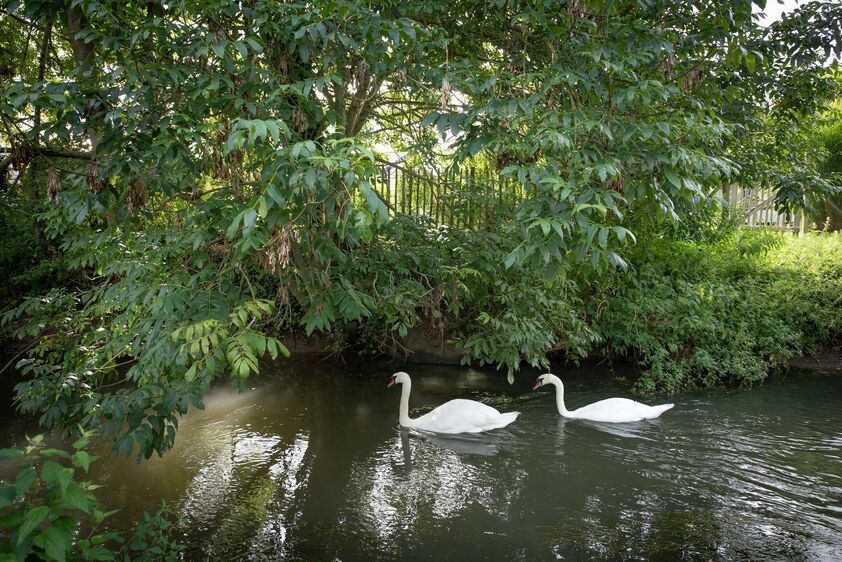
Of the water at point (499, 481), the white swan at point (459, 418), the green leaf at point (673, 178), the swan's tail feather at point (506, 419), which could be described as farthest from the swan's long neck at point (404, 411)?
the green leaf at point (673, 178)

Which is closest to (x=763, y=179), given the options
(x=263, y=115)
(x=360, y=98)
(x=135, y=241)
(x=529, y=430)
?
(x=529, y=430)

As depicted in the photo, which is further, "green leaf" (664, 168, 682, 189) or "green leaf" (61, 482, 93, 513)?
"green leaf" (664, 168, 682, 189)

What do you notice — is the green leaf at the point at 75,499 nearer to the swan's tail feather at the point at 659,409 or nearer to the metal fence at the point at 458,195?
the metal fence at the point at 458,195

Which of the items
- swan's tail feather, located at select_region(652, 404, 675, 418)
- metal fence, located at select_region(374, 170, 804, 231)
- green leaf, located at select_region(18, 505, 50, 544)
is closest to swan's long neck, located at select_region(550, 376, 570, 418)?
swan's tail feather, located at select_region(652, 404, 675, 418)

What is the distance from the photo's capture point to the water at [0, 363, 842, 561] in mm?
4684

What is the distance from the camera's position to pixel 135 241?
16.4ft

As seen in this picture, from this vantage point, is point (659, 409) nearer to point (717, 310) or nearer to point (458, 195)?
point (717, 310)

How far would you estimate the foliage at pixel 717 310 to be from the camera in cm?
895

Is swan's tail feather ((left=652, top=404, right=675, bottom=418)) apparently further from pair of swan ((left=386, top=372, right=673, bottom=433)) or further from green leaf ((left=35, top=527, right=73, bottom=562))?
green leaf ((left=35, top=527, right=73, bottom=562))

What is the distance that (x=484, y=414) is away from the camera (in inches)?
280

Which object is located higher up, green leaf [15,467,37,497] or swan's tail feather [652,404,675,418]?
A: green leaf [15,467,37,497]

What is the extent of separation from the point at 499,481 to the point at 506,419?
1.55m

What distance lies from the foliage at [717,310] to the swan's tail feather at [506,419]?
2159mm

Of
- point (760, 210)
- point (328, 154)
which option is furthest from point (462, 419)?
point (760, 210)
